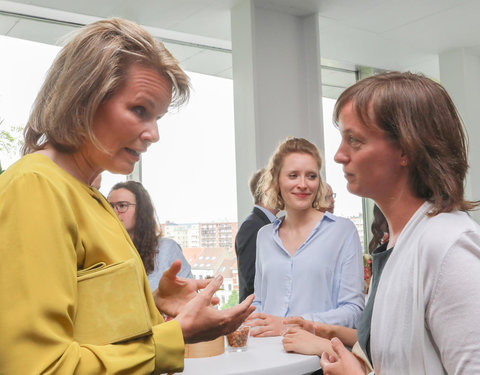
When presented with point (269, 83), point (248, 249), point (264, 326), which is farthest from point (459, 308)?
point (269, 83)

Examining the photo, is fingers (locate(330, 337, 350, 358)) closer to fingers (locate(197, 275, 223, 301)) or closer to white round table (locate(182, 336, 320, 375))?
fingers (locate(197, 275, 223, 301))

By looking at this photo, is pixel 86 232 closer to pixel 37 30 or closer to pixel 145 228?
pixel 145 228

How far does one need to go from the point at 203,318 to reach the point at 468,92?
669 centimetres

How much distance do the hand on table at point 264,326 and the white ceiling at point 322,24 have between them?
336cm

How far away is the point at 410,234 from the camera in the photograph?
1.13 metres

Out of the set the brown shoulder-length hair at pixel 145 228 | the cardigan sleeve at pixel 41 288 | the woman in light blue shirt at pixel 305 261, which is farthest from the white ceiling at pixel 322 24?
the cardigan sleeve at pixel 41 288

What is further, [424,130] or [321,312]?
[321,312]

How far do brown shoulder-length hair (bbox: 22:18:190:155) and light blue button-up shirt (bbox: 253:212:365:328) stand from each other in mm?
1500

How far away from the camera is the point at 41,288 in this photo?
0.84 metres

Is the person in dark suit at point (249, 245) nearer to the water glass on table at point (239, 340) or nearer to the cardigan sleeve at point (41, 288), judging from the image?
the water glass on table at point (239, 340)

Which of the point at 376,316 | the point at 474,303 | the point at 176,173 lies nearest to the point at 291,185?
the point at 376,316

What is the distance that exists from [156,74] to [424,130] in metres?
0.61

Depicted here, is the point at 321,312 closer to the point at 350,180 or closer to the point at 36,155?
the point at 350,180

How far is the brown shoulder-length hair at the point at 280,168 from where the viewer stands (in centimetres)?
280
